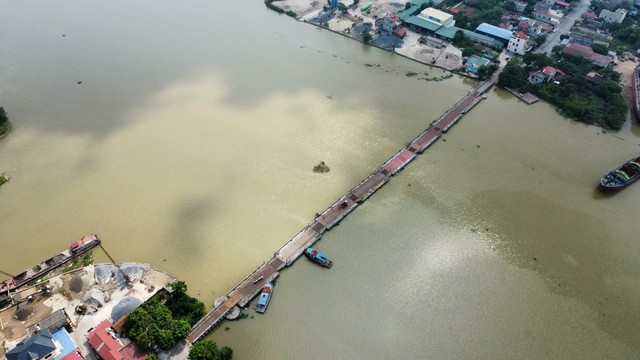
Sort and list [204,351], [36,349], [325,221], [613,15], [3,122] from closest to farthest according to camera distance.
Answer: [36,349] < [204,351] < [325,221] < [3,122] < [613,15]

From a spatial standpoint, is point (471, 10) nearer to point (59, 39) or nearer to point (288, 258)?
point (288, 258)

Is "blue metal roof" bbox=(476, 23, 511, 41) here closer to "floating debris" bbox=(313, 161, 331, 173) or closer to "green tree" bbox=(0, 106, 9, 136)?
"floating debris" bbox=(313, 161, 331, 173)

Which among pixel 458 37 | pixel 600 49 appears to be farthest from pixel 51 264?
pixel 600 49

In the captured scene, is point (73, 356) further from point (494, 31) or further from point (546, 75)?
point (494, 31)

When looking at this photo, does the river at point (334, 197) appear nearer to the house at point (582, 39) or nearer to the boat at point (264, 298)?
the boat at point (264, 298)

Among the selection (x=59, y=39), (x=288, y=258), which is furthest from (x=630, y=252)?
(x=59, y=39)
